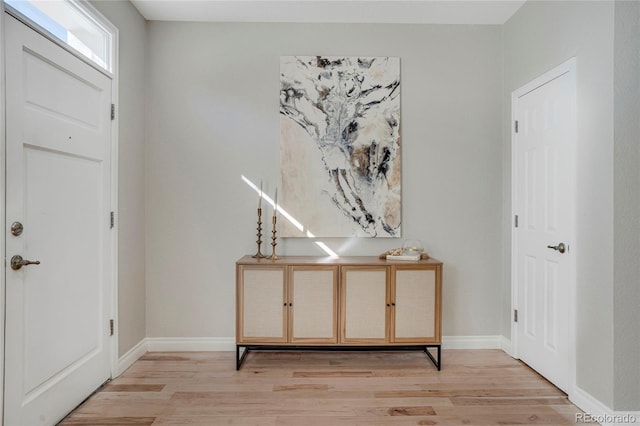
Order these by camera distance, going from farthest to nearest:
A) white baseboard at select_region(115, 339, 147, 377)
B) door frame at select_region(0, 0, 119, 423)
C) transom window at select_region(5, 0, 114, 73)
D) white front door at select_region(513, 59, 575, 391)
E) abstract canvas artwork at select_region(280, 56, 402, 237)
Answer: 1. abstract canvas artwork at select_region(280, 56, 402, 237)
2. white baseboard at select_region(115, 339, 147, 377)
3. white front door at select_region(513, 59, 575, 391)
4. transom window at select_region(5, 0, 114, 73)
5. door frame at select_region(0, 0, 119, 423)

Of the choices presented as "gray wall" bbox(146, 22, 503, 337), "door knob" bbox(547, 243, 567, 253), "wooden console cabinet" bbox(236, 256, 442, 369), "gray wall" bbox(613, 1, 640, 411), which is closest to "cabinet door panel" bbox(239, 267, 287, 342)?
"wooden console cabinet" bbox(236, 256, 442, 369)

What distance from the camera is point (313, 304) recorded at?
2662 mm

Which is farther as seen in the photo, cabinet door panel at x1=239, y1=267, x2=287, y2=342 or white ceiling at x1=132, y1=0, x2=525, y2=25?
white ceiling at x1=132, y1=0, x2=525, y2=25

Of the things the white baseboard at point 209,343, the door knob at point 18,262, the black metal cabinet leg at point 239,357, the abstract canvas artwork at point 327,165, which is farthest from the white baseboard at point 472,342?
the door knob at point 18,262

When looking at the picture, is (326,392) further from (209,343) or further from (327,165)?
(327,165)

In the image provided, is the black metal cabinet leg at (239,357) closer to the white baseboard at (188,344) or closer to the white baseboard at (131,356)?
the white baseboard at (188,344)

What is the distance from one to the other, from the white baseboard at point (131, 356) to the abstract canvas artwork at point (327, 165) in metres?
1.48

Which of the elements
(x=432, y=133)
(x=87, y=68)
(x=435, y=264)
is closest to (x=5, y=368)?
(x=87, y=68)

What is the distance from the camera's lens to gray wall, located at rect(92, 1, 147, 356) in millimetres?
2656

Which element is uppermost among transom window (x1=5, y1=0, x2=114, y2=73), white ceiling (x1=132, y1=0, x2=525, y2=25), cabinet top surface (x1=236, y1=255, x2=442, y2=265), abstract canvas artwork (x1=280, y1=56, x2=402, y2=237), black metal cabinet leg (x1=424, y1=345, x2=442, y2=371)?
white ceiling (x1=132, y1=0, x2=525, y2=25)

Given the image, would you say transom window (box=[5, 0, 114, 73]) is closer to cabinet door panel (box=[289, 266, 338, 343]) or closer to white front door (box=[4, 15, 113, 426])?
white front door (box=[4, 15, 113, 426])

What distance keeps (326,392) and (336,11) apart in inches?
112

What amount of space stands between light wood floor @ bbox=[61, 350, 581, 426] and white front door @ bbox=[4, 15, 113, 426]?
322 mm

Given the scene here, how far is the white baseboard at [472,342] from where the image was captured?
3086 mm
